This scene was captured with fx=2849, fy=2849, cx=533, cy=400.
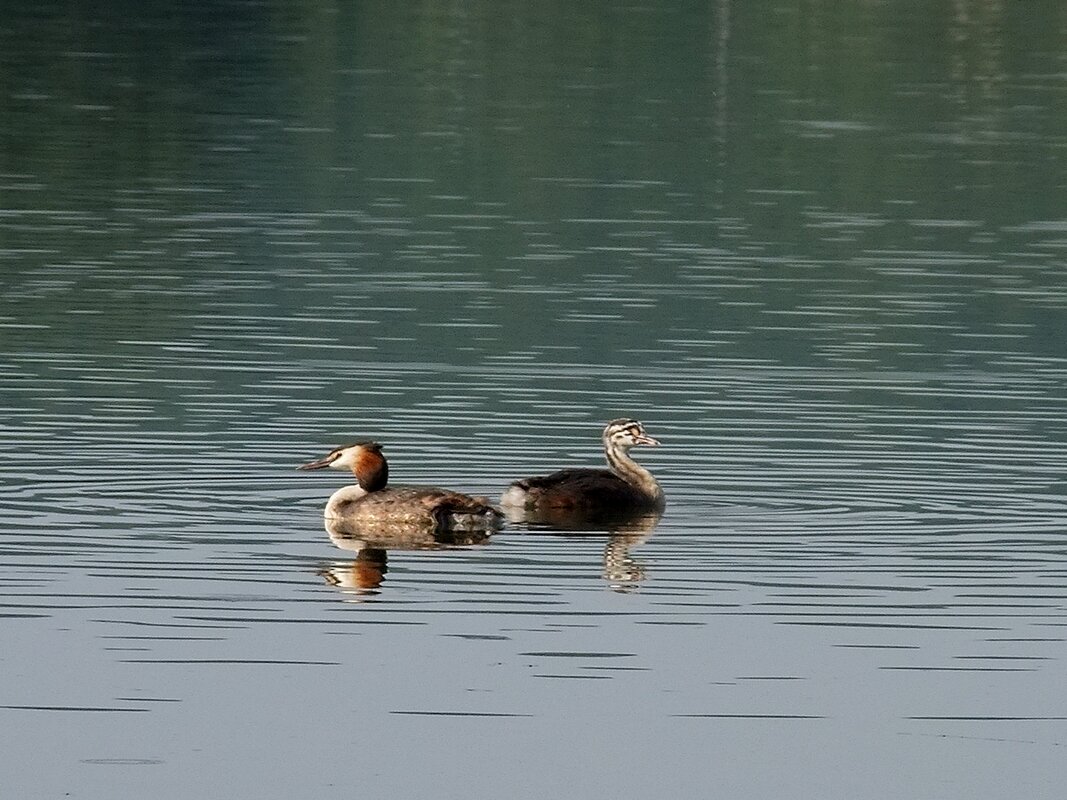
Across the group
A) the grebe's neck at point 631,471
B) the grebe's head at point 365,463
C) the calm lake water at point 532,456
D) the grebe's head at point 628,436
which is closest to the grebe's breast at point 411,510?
the grebe's head at point 365,463

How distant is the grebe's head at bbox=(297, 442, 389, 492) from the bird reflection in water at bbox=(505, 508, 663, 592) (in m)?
0.96

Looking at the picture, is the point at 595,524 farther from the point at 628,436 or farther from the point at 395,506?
the point at 395,506

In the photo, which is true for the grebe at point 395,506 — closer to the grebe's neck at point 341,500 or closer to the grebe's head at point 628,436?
the grebe's neck at point 341,500

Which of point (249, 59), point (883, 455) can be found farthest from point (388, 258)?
point (249, 59)

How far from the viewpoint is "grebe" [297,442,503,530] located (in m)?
19.8

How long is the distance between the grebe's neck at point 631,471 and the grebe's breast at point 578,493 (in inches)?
1.3

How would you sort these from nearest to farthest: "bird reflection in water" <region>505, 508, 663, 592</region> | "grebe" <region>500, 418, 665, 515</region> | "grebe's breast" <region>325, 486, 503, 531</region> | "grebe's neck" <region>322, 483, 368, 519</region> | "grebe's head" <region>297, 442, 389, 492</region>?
1. "grebe's breast" <region>325, 486, 503, 531</region>
2. "bird reflection in water" <region>505, 508, 663, 592</region>
3. "grebe's neck" <region>322, 483, 368, 519</region>
4. "grebe's head" <region>297, 442, 389, 492</region>
5. "grebe" <region>500, 418, 665, 515</region>

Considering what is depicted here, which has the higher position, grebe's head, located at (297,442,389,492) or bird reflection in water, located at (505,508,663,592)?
grebe's head, located at (297,442,389,492)

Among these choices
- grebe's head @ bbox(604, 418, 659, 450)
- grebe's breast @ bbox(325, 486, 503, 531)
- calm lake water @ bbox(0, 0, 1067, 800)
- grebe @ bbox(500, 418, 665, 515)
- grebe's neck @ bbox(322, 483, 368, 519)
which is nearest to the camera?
calm lake water @ bbox(0, 0, 1067, 800)

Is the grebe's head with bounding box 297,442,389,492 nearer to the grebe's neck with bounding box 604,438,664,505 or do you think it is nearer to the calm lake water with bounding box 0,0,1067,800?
the calm lake water with bounding box 0,0,1067,800

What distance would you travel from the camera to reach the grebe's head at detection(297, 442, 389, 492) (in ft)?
66.9

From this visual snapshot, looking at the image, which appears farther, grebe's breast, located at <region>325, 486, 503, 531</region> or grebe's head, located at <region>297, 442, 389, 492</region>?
grebe's head, located at <region>297, 442, 389, 492</region>

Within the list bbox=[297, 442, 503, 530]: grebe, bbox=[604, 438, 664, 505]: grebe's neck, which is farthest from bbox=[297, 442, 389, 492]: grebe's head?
bbox=[604, 438, 664, 505]: grebe's neck

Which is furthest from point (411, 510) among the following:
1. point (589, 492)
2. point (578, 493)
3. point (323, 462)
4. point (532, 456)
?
point (532, 456)
